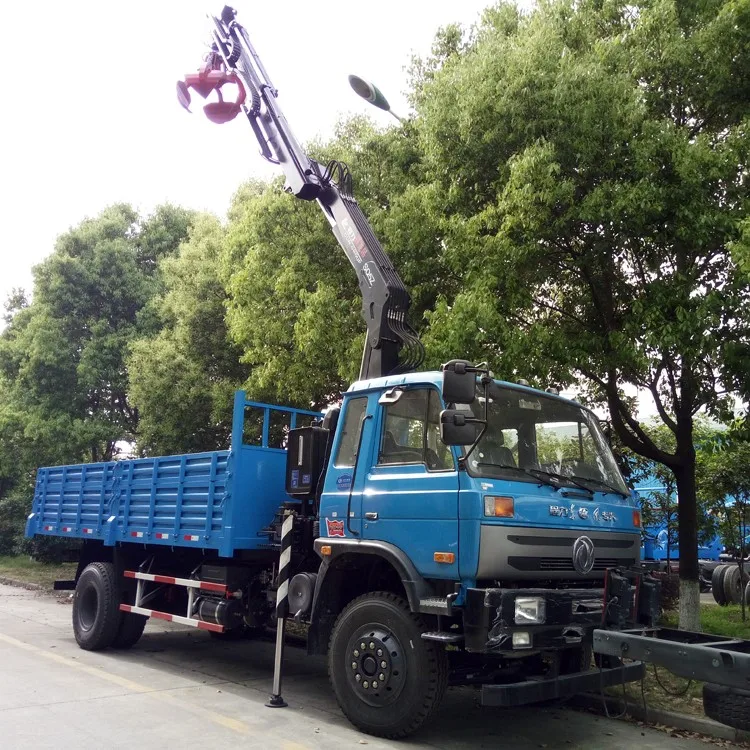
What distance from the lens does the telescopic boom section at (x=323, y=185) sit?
802cm

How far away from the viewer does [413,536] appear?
18.7ft

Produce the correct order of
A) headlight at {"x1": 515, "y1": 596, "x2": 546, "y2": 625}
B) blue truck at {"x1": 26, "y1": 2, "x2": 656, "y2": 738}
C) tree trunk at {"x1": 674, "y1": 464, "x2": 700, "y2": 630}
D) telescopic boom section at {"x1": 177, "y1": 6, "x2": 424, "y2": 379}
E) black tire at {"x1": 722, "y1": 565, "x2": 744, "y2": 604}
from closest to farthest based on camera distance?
headlight at {"x1": 515, "y1": 596, "x2": 546, "y2": 625} < blue truck at {"x1": 26, "y1": 2, "x2": 656, "y2": 738} < telescopic boom section at {"x1": 177, "y1": 6, "x2": 424, "y2": 379} < tree trunk at {"x1": 674, "y1": 464, "x2": 700, "y2": 630} < black tire at {"x1": 722, "y1": 565, "x2": 744, "y2": 604}

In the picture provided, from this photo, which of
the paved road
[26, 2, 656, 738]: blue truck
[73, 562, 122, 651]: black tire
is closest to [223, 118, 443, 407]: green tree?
[26, 2, 656, 738]: blue truck

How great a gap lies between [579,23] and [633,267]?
3042mm

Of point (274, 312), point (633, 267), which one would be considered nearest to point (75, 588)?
point (274, 312)

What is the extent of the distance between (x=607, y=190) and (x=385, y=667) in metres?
5.54

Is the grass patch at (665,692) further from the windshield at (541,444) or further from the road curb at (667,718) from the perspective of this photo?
the windshield at (541,444)

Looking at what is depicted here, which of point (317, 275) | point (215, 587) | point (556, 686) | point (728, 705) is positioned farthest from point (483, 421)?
point (317, 275)

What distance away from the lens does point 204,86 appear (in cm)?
1045

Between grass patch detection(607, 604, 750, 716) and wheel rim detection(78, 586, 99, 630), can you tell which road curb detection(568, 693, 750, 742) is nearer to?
grass patch detection(607, 604, 750, 716)

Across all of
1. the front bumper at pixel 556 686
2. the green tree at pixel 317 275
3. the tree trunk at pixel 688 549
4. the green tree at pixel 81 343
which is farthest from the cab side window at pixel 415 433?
the green tree at pixel 81 343

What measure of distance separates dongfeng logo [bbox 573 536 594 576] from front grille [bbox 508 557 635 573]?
0.15 feet

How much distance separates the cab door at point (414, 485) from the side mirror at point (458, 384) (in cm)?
53

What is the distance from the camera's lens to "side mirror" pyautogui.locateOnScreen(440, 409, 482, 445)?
5270mm
